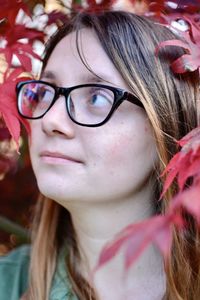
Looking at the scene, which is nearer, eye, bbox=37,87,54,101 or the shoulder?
eye, bbox=37,87,54,101

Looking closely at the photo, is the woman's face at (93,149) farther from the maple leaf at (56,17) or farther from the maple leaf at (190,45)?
the maple leaf at (56,17)

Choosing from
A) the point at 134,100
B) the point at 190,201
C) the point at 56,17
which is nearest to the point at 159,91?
the point at 134,100

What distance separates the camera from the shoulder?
1490 millimetres

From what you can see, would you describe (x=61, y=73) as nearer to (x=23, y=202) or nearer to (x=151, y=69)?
(x=151, y=69)

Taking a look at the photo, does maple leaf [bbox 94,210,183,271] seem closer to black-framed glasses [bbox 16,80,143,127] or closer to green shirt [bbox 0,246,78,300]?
black-framed glasses [bbox 16,80,143,127]

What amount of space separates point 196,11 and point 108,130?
432mm

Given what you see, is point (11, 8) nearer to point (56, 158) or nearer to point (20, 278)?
point (56, 158)

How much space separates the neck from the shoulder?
213mm

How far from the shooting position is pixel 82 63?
50.3 inches

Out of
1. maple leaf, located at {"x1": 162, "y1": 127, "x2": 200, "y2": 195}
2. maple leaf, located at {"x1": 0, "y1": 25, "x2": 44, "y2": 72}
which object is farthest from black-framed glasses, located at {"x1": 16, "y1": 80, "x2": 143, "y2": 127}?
maple leaf, located at {"x1": 162, "y1": 127, "x2": 200, "y2": 195}

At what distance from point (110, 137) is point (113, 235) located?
0.28 m

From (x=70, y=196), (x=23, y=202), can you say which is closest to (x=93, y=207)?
(x=70, y=196)

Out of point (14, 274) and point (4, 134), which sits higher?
point (4, 134)

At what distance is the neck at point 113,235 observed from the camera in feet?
4.36
